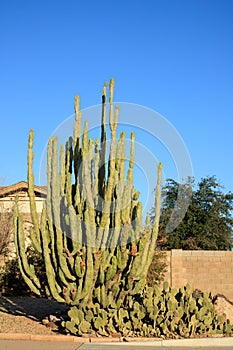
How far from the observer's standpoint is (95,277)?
887cm

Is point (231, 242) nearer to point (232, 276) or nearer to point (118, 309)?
point (232, 276)

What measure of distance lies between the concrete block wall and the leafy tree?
6.10 m

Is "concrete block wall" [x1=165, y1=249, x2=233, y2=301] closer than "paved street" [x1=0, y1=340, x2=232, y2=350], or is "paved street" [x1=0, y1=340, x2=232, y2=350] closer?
"paved street" [x1=0, y1=340, x2=232, y2=350]

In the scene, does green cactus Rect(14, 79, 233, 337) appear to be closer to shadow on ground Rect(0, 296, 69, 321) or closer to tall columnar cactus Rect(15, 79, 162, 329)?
tall columnar cactus Rect(15, 79, 162, 329)

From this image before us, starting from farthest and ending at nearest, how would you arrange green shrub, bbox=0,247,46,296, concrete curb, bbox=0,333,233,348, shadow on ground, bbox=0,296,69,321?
green shrub, bbox=0,247,46,296
shadow on ground, bbox=0,296,69,321
concrete curb, bbox=0,333,233,348

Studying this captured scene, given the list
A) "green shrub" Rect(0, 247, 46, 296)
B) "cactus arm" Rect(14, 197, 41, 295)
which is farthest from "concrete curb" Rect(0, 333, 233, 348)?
"green shrub" Rect(0, 247, 46, 296)

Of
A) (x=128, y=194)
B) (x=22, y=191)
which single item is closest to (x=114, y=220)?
(x=128, y=194)

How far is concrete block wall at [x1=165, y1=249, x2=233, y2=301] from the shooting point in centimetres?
1505

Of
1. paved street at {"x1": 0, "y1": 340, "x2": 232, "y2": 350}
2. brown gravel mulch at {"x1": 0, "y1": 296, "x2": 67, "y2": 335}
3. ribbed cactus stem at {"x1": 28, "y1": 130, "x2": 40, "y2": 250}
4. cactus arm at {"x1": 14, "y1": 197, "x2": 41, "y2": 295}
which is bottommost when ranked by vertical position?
paved street at {"x1": 0, "y1": 340, "x2": 232, "y2": 350}

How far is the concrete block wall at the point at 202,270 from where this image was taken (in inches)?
593

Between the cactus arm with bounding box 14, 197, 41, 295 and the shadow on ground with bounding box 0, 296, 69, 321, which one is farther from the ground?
the cactus arm with bounding box 14, 197, 41, 295

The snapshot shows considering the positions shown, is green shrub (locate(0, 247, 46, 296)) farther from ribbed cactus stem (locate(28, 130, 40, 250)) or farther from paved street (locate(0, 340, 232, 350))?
paved street (locate(0, 340, 232, 350))

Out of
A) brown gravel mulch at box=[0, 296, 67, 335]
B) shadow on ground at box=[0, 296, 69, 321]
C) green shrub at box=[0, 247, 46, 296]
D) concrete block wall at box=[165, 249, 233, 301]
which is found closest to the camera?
brown gravel mulch at box=[0, 296, 67, 335]

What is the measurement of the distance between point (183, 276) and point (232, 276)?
5.01ft
